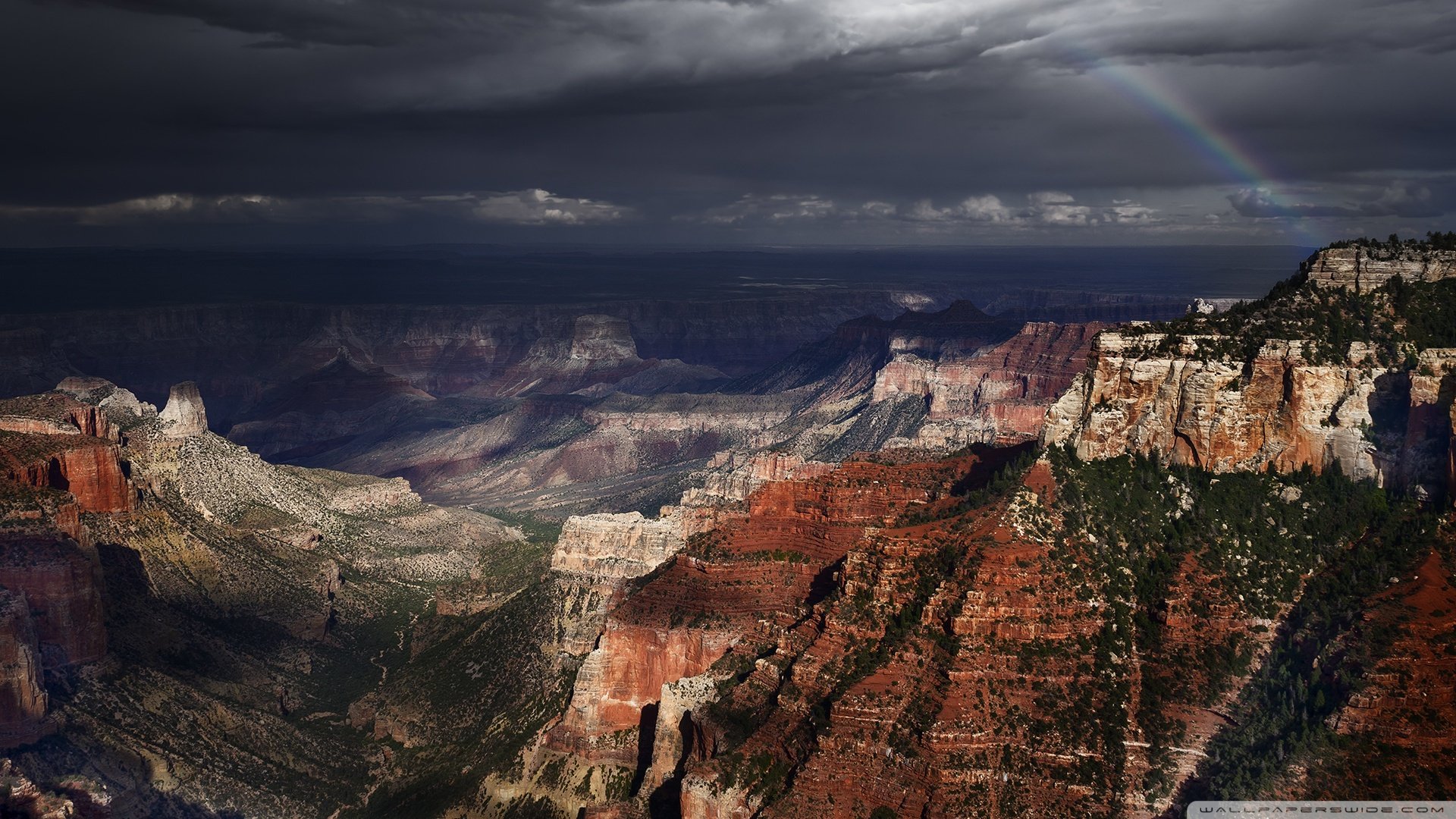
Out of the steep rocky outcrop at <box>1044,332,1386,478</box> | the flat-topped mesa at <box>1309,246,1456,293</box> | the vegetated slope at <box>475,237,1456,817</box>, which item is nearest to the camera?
the vegetated slope at <box>475,237,1456,817</box>

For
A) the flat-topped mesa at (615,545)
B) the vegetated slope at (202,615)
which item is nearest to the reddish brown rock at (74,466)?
the vegetated slope at (202,615)

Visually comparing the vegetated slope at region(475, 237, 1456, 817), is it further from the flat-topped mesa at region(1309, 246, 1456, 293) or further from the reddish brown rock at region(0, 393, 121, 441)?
the reddish brown rock at region(0, 393, 121, 441)

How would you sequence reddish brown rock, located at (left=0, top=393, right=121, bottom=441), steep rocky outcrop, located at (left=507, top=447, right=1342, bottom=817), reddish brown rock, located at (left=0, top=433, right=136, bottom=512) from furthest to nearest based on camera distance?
1. reddish brown rock, located at (left=0, top=393, right=121, bottom=441)
2. reddish brown rock, located at (left=0, top=433, right=136, bottom=512)
3. steep rocky outcrop, located at (left=507, top=447, right=1342, bottom=817)

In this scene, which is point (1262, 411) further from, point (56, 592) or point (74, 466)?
point (74, 466)

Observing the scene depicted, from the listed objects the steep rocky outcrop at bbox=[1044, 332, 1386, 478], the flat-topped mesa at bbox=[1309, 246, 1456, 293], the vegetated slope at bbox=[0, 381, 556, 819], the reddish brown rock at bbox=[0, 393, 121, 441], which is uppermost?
the flat-topped mesa at bbox=[1309, 246, 1456, 293]

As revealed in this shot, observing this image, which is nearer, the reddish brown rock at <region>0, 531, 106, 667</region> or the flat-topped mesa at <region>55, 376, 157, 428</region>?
the reddish brown rock at <region>0, 531, 106, 667</region>

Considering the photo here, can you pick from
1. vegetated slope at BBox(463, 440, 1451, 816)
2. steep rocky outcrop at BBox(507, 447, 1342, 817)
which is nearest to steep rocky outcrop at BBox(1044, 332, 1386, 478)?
vegetated slope at BBox(463, 440, 1451, 816)

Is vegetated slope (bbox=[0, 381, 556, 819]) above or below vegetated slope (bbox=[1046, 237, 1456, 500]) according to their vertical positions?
below
